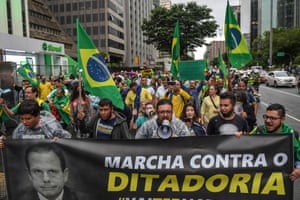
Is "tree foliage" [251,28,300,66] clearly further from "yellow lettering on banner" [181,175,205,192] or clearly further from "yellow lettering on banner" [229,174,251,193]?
"yellow lettering on banner" [181,175,205,192]

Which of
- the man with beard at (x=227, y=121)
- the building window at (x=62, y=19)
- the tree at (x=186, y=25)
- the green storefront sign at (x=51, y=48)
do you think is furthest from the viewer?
the building window at (x=62, y=19)

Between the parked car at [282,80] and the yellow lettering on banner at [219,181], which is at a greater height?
the parked car at [282,80]

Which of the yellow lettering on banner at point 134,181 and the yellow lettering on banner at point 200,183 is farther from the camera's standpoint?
the yellow lettering on banner at point 134,181

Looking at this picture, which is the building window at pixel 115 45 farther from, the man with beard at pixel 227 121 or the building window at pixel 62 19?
the man with beard at pixel 227 121

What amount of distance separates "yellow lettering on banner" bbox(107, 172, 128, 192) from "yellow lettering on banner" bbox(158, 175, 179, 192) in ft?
1.14

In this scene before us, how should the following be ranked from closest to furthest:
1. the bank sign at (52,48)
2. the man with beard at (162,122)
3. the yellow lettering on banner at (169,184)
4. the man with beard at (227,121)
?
1. the yellow lettering on banner at (169,184)
2. the man with beard at (162,122)
3. the man with beard at (227,121)
4. the bank sign at (52,48)

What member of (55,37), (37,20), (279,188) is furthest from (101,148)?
(55,37)

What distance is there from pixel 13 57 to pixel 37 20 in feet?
125

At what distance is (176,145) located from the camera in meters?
3.13

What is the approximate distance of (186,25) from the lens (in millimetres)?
32406

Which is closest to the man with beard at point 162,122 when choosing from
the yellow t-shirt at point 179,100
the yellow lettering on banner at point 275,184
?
the yellow lettering on banner at point 275,184

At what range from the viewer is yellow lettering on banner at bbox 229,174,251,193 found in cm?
300

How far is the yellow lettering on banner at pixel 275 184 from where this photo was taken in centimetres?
297

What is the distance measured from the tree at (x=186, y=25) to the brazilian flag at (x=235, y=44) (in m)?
25.3
